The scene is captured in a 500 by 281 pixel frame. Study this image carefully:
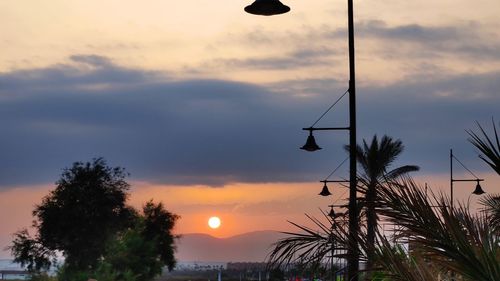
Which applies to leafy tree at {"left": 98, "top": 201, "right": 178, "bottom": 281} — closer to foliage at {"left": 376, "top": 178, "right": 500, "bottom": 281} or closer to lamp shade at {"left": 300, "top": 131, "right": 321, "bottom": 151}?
lamp shade at {"left": 300, "top": 131, "right": 321, "bottom": 151}

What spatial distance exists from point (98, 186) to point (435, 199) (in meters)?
66.3

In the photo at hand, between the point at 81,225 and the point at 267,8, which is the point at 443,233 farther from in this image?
the point at 81,225

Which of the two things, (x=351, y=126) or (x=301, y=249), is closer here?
(x=301, y=249)

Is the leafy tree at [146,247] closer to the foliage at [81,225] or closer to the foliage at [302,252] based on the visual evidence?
the foliage at [81,225]

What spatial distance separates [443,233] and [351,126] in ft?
28.5

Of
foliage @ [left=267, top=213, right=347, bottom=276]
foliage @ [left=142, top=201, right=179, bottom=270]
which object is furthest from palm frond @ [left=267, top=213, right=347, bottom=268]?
foliage @ [left=142, top=201, right=179, bottom=270]

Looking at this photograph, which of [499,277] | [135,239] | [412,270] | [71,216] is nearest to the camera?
[499,277]

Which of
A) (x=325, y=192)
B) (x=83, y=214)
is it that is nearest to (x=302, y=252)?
(x=325, y=192)

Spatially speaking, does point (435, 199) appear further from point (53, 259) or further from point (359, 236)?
point (53, 259)

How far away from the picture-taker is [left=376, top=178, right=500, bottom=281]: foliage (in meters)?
5.77

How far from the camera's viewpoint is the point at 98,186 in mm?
71188

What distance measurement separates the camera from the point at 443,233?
5977 mm

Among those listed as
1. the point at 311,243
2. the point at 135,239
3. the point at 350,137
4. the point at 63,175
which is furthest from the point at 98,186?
the point at 311,243

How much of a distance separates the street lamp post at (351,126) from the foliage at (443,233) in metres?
0.49
